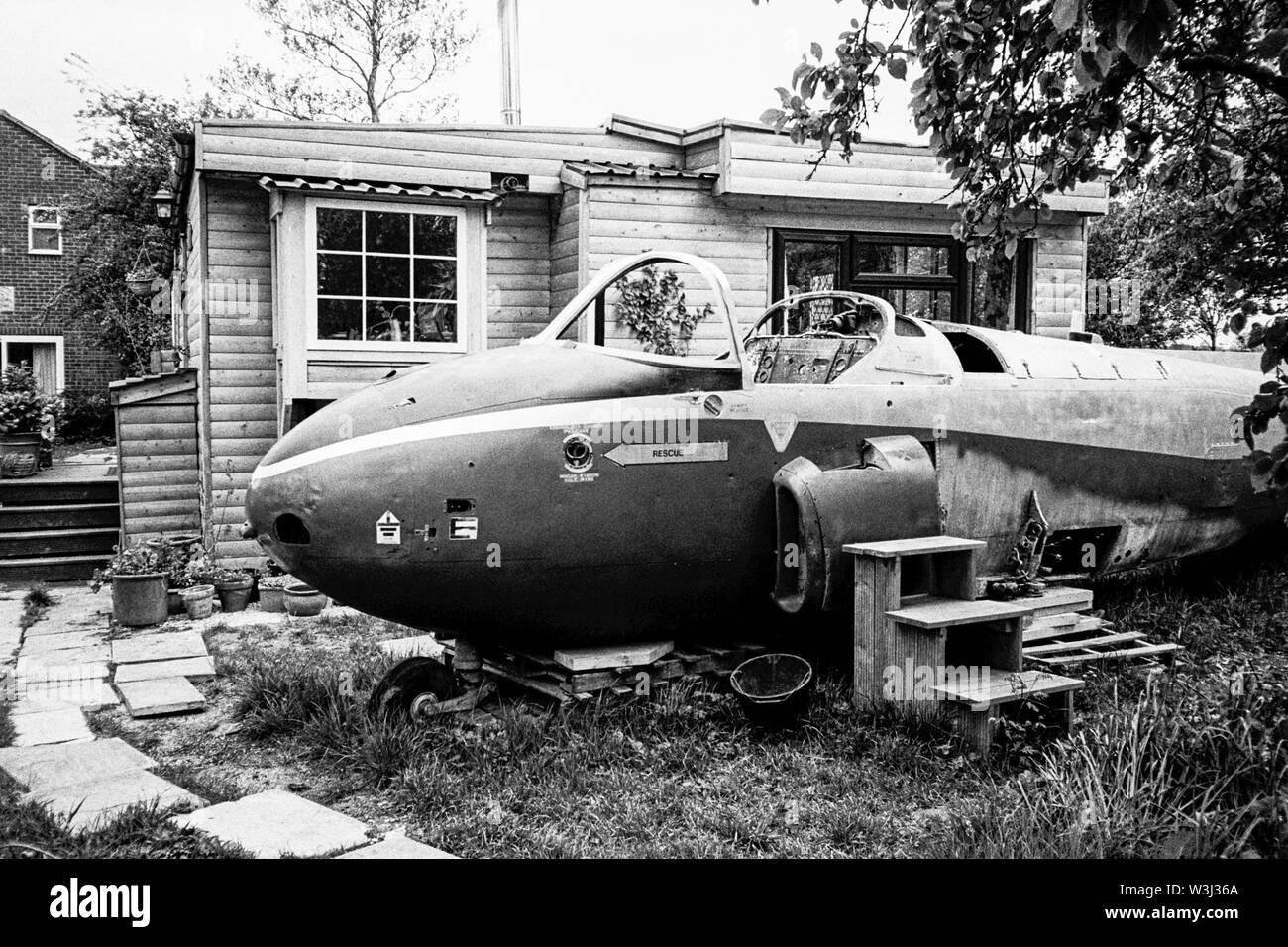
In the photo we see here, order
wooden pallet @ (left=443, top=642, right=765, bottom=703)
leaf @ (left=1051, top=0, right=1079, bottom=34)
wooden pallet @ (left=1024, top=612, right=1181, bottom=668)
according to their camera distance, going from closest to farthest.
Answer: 1. leaf @ (left=1051, top=0, right=1079, bottom=34)
2. wooden pallet @ (left=443, top=642, right=765, bottom=703)
3. wooden pallet @ (left=1024, top=612, right=1181, bottom=668)

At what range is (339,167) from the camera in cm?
1023

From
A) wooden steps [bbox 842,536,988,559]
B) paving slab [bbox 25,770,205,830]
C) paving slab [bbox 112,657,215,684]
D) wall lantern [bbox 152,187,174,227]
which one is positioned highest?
wall lantern [bbox 152,187,174,227]

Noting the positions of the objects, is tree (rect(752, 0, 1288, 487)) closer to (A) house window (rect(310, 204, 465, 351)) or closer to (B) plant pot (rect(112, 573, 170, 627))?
(A) house window (rect(310, 204, 465, 351))


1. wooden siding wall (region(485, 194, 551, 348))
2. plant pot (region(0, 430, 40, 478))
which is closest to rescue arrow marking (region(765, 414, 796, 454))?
wooden siding wall (region(485, 194, 551, 348))

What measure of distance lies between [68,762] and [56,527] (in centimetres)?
604

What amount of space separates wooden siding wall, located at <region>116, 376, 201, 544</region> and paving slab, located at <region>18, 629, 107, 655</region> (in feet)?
7.75

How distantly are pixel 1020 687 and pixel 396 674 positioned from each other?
2.90m

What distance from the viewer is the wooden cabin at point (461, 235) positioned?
32.0 feet

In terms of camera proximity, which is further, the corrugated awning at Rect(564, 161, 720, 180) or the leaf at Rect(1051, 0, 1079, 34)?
the corrugated awning at Rect(564, 161, 720, 180)

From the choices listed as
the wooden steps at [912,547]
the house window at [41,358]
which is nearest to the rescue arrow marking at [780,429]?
the wooden steps at [912,547]

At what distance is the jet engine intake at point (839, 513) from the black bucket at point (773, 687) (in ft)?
0.91

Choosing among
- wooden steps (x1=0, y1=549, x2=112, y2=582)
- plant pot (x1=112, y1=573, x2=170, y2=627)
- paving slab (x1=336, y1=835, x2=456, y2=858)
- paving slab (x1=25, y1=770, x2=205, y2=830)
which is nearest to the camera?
paving slab (x1=336, y1=835, x2=456, y2=858)

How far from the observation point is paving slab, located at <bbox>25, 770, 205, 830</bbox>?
4281mm

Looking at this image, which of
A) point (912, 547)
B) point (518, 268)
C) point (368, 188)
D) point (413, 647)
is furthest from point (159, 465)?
point (912, 547)
